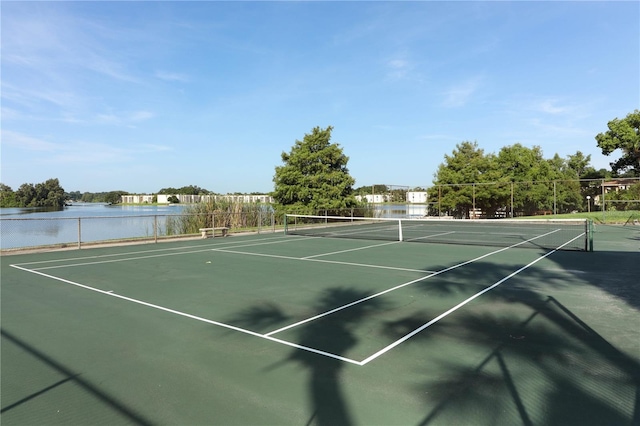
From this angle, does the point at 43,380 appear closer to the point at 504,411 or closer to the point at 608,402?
the point at 504,411

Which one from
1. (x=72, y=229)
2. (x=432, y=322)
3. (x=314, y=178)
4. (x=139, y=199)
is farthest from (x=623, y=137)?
(x=139, y=199)

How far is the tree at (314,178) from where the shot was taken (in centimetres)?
2953

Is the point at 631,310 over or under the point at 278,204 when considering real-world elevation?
under

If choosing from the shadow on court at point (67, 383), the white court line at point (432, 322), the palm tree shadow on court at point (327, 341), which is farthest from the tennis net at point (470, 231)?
the shadow on court at point (67, 383)

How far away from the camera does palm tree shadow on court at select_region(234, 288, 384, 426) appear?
3316 millimetres

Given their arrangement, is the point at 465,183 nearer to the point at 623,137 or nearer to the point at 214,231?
the point at 623,137

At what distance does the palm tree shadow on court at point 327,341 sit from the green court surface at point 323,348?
0.9 inches

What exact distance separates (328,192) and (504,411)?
2663 centimetres

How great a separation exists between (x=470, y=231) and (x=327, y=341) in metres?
21.1

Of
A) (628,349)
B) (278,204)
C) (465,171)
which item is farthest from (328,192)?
(628,349)

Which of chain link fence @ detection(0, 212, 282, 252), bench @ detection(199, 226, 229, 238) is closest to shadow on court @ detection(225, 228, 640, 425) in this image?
chain link fence @ detection(0, 212, 282, 252)

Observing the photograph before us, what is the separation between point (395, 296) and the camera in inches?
291

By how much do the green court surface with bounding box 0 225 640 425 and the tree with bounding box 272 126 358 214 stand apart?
774 inches

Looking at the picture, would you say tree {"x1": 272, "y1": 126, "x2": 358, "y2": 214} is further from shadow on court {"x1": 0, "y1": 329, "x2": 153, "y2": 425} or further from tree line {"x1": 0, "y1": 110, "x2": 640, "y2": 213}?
shadow on court {"x1": 0, "y1": 329, "x2": 153, "y2": 425}
